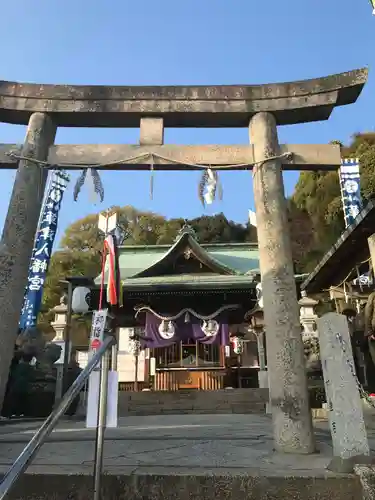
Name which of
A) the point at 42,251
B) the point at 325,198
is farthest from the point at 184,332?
the point at 325,198

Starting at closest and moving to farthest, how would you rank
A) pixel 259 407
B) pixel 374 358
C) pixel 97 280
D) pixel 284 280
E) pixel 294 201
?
pixel 284 280 < pixel 374 358 < pixel 259 407 < pixel 97 280 < pixel 294 201

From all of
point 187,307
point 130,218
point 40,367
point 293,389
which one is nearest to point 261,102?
point 293,389

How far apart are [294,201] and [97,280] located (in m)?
20.9

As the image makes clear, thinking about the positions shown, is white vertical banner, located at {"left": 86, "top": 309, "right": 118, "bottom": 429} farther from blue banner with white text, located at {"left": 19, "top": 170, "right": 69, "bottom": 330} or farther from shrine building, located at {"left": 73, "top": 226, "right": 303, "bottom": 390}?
shrine building, located at {"left": 73, "top": 226, "right": 303, "bottom": 390}

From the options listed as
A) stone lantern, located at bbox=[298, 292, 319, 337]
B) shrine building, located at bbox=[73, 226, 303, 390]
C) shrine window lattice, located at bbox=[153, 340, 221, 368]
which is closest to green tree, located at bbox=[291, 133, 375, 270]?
stone lantern, located at bbox=[298, 292, 319, 337]

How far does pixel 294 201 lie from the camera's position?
106 feet

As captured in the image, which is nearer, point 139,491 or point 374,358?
point 139,491

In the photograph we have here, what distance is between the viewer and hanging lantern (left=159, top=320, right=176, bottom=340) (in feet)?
51.9

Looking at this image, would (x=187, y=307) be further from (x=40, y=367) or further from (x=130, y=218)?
(x=130, y=218)

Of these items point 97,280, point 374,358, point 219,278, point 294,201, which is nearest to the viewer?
point 374,358

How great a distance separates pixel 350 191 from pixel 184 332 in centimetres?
849

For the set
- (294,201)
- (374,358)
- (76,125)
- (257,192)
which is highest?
(294,201)

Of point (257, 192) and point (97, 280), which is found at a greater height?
point (97, 280)

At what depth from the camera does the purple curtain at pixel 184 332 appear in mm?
15789
